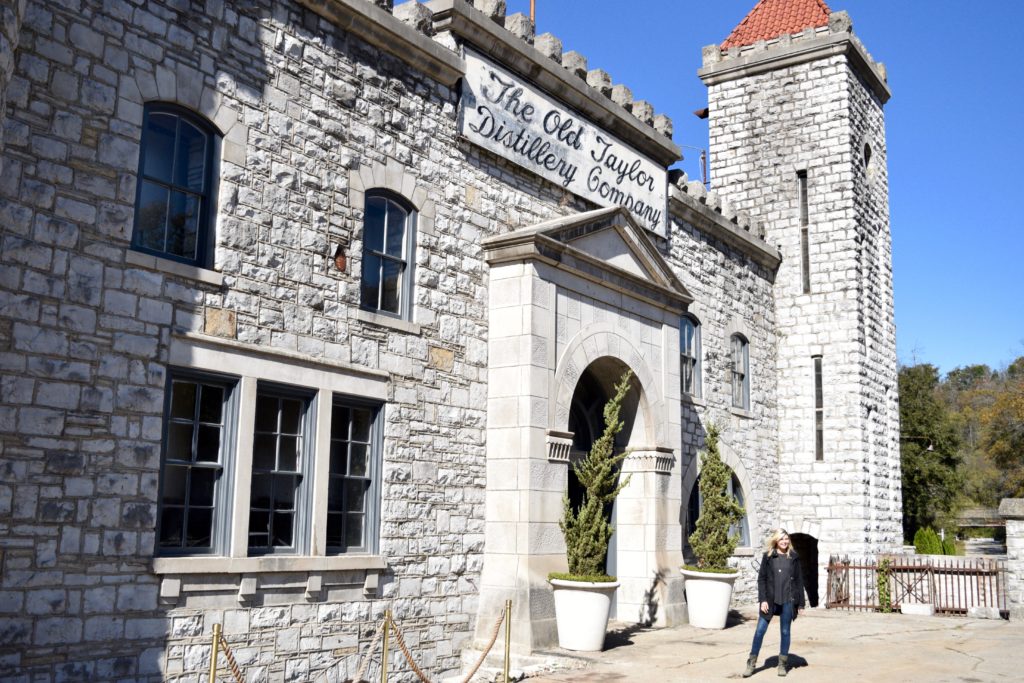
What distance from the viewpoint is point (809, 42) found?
2262 cm

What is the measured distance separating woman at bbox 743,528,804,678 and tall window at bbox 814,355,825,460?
10.4 meters

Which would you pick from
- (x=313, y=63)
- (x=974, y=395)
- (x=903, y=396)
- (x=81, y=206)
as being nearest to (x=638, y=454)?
(x=313, y=63)

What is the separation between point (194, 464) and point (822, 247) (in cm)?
1644

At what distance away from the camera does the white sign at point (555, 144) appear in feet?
44.1

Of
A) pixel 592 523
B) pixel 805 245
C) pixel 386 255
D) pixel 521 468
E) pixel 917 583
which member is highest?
pixel 805 245

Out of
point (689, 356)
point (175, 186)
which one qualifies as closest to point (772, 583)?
point (689, 356)

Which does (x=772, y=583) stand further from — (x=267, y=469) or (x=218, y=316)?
(x=218, y=316)

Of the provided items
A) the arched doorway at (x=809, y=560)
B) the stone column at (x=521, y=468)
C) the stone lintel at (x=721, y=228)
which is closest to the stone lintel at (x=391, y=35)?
the stone column at (x=521, y=468)

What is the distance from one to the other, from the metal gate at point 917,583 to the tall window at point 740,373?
3.75m

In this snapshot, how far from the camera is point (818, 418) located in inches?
857

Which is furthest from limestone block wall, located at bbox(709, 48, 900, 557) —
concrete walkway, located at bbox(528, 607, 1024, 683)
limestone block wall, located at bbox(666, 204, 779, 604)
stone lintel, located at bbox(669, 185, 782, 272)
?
concrete walkway, located at bbox(528, 607, 1024, 683)

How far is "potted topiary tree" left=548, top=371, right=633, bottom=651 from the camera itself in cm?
1218

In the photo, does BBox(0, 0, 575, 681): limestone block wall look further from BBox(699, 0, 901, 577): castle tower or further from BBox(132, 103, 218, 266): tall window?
BBox(699, 0, 901, 577): castle tower

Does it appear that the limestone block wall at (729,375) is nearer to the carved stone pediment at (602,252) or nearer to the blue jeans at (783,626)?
the carved stone pediment at (602,252)
